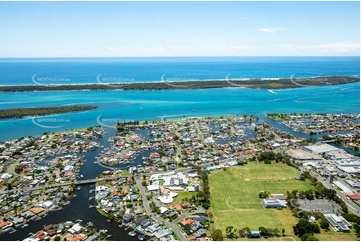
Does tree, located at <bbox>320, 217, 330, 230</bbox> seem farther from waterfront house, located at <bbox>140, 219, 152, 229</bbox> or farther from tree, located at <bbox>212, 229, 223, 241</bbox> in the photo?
waterfront house, located at <bbox>140, 219, 152, 229</bbox>

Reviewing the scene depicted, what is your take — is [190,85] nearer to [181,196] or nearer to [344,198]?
[181,196]

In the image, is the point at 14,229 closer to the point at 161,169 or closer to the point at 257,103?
the point at 161,169

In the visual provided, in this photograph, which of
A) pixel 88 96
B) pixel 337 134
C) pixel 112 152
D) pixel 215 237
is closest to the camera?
pixel 215 237

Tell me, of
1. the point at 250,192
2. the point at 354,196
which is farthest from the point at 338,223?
the point at 250,192

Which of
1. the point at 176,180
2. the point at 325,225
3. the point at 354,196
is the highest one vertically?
the point at 354,196

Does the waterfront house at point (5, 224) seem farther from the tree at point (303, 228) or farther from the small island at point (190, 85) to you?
the small island at point (190, 85)

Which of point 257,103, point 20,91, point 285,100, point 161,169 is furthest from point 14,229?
point 20,91
